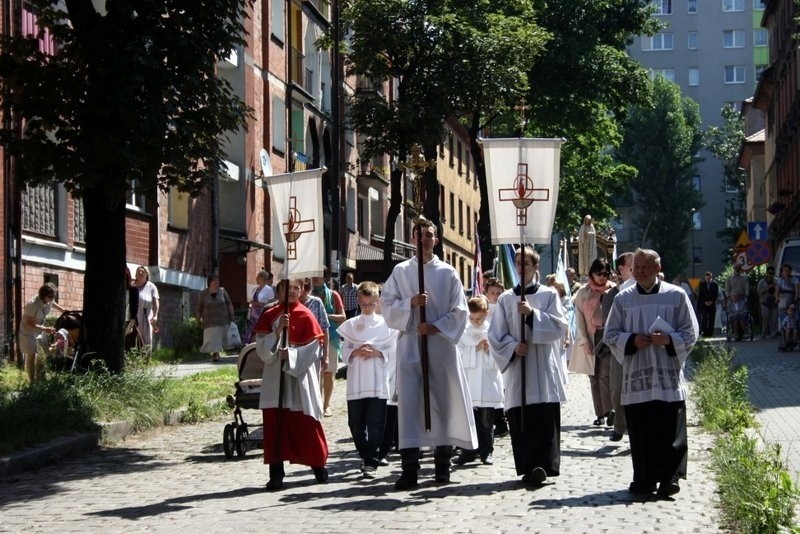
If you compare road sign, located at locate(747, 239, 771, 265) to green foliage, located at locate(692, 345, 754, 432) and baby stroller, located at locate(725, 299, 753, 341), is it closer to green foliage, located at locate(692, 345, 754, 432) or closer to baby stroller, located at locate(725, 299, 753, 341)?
baby stroller, located at locate(725, 299, 753, 341)

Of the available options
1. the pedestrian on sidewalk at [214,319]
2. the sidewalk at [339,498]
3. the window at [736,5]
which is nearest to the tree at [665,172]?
the window at [736,5]

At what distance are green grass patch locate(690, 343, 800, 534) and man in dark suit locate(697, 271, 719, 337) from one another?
22717 mm

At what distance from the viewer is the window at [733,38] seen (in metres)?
115

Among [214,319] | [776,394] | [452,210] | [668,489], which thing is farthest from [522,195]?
[452,210]

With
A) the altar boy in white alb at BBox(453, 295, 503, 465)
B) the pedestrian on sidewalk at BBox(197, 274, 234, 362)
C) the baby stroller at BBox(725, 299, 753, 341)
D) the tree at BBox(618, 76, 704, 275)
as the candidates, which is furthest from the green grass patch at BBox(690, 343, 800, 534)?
the tree at BBox(618, 76, 704, 275)

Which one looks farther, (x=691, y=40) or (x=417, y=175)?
(x=691, y=40)

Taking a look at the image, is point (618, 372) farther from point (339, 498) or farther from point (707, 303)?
point (707, 303)

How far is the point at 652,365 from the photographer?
10570mm

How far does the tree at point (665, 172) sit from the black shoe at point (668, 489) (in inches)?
3569

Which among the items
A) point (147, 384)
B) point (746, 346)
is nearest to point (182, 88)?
point (147, 384)

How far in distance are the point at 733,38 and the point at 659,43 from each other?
5.55 m

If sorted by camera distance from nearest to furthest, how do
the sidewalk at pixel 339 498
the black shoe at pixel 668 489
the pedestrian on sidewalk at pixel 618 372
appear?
the sidewalk at pixel 339 498
the black shoe at pixel 668 489
the pedestrian on sidewalk at pixel 618 372

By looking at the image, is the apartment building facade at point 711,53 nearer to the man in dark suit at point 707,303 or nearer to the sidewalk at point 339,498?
the man in dark suit at point 707,303

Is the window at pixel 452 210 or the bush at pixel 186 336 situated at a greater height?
the window at pixel 452 210
